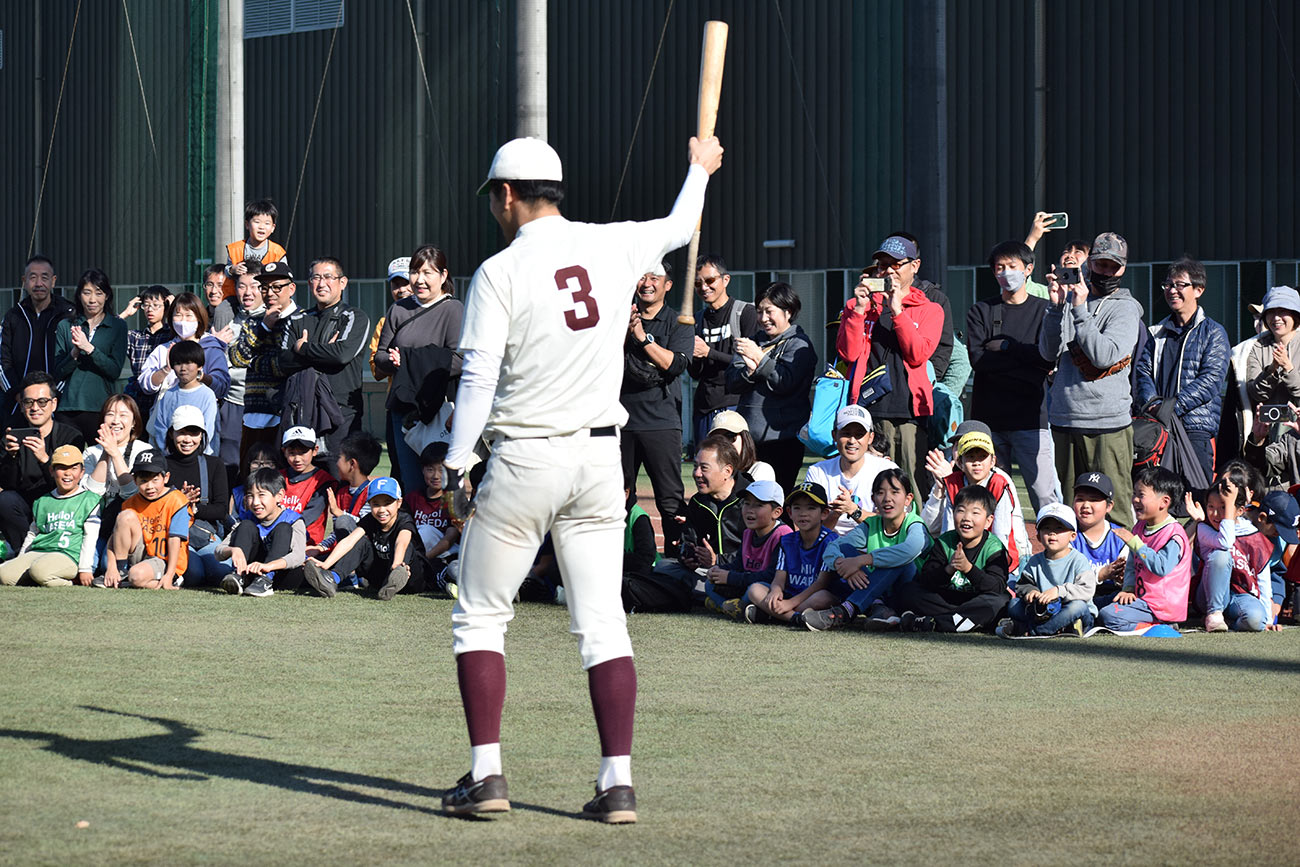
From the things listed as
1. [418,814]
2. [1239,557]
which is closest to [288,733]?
[418,814]

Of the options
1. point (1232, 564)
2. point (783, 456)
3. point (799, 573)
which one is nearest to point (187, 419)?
point (783, 456)

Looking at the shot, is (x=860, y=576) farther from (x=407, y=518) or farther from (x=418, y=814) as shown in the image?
(x=418, y=814)

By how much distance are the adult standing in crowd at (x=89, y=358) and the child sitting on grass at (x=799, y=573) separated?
592 cm

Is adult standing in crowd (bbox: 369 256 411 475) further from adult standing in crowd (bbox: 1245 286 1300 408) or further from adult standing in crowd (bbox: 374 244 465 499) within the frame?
adult standing in crowd (bbox: 1245 286 1300 408)

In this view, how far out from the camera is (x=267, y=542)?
11031 millimetres

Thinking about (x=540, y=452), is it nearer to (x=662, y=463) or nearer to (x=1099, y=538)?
(x=1099, y=538)

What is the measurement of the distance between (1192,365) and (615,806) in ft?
22.0

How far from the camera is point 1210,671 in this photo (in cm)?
793

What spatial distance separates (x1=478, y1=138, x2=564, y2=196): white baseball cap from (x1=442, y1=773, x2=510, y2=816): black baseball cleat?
1.82 meters

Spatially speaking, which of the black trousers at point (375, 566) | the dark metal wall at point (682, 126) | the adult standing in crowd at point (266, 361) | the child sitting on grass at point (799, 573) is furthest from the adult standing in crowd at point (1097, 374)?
the adult standing in crowd at point (266, 361)

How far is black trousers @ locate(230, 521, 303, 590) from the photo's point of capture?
35.8ft

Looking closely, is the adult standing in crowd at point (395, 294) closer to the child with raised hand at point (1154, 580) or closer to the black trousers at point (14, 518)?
the black trousers at point (14, 518)

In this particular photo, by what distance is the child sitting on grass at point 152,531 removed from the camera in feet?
36.0

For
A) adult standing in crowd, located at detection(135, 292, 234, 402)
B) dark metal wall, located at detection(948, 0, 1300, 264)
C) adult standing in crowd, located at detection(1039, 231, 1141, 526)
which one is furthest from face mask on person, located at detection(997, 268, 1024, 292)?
dark metal wall, located at detection(948, 0, 1300, 264)
